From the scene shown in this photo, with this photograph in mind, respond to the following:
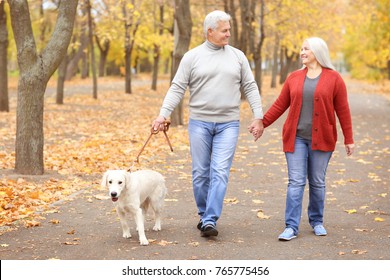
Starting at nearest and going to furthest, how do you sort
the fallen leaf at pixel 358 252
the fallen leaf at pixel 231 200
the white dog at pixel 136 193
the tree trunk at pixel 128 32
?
the fallen leaf at pixel 358 252 → the white dog at pixel 136 193 → the fallen leaf at pixel 231 200 → the tree trunk at pixel 128 32

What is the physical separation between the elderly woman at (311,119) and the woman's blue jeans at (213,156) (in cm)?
57

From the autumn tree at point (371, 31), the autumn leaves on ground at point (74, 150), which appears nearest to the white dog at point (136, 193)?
the autumn leaves on ground at point (74, 150)

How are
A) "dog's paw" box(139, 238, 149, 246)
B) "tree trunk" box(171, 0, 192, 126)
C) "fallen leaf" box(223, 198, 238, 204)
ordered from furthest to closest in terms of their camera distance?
"tree trunk" box(171, 0, 192, 126) < "fallen leaf" box(223, 198, 238, 204) < "dog's paw" box(139, 238, 149, 246)

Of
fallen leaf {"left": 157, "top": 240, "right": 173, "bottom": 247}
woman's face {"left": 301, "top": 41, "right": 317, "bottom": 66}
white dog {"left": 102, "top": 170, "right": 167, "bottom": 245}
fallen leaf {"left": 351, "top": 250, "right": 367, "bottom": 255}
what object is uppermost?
woman's face {"left": 301, "top": 41, "right": 317, "bottom": 66}

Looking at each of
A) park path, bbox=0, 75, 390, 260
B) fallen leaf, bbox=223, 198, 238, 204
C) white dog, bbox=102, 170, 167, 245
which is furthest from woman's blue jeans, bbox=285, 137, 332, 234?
fallen leaf, bbox=223, 198, 238, 204

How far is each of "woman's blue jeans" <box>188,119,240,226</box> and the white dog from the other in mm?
445

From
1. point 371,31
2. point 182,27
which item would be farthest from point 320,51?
point 371,31

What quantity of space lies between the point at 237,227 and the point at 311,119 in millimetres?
1494

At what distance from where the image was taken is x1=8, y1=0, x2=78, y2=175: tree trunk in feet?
35.6

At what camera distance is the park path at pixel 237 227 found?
6.34m

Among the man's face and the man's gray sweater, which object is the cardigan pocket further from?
the man's face

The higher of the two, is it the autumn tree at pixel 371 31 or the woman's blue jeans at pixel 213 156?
the autumn tree at pixel 371 31

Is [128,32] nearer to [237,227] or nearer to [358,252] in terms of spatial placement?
[237,227]

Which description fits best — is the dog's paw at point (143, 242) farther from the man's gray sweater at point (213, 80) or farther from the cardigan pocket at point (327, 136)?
the cardigan pocket at point (327, 136)
